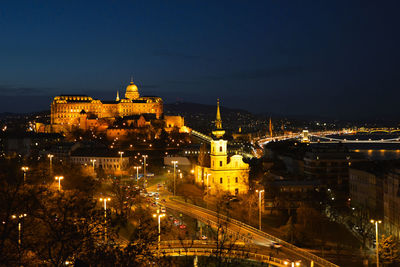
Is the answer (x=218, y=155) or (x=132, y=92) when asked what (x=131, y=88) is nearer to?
(x=132, y=92)

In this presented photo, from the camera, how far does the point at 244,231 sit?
26.6 m

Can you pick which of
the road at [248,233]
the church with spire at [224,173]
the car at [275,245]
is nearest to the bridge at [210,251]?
the road at [248,233]

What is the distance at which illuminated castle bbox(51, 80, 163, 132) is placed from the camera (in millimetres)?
93688

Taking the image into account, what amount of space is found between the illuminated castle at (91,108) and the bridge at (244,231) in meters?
60.7

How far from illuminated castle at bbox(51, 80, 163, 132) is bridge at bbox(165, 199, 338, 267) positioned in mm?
60723

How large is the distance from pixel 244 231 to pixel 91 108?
76657 mm

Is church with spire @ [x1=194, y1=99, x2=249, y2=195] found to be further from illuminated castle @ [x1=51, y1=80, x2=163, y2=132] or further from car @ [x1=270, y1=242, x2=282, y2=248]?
illuminated castle @ [x1=51, y1=80, x2=163, y2=132]

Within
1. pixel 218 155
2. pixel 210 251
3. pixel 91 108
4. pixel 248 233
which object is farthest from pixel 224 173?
pixel 91 108

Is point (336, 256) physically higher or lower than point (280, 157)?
lower

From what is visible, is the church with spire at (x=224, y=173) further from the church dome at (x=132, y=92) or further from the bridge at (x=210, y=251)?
the church dome at (x=132, y=92)

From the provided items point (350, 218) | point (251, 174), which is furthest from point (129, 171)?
point (350, 218)

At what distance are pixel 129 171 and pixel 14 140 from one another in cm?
3023

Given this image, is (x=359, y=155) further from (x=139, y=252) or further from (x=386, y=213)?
(x=139, y=252)

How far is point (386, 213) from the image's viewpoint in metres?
30.6
